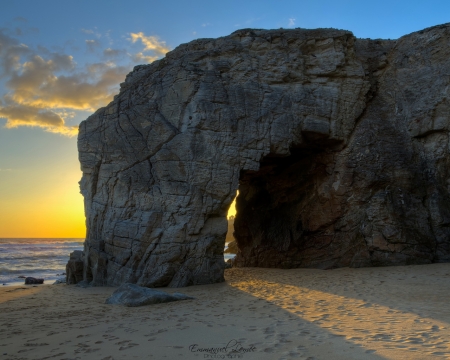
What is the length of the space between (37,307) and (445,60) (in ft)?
55.5

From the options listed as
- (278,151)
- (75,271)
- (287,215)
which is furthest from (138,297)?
(287,215)

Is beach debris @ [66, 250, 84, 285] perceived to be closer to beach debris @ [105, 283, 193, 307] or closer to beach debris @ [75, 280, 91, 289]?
beach debris @ [75, 280, 91, 289]

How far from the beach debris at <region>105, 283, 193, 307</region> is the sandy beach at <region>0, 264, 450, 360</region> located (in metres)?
0.31

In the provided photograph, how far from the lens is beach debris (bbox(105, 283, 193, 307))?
946cm

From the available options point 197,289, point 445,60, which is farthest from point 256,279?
point 445,60

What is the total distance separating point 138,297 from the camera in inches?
378

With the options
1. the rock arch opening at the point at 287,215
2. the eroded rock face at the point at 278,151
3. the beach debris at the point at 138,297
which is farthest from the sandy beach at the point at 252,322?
the rock arch opening at the point at 287,215

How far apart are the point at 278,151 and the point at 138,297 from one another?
26.1ft

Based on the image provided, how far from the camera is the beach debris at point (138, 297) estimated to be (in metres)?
9.46

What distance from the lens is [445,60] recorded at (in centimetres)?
1569

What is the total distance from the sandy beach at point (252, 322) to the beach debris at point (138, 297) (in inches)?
12.0

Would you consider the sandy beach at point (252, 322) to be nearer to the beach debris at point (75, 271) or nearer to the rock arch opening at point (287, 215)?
the beach debris at point (75, 271)

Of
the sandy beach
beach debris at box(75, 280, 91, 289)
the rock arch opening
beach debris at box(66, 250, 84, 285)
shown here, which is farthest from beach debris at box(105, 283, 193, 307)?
the rock arch opening

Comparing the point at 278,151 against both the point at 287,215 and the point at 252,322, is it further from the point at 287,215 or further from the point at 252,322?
the point at 252,322
